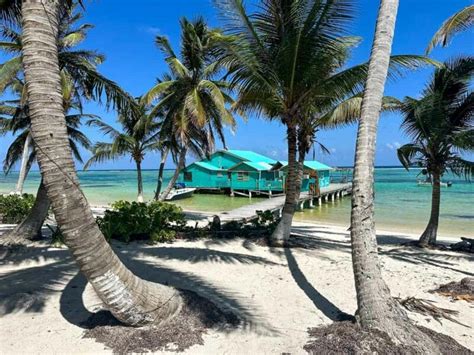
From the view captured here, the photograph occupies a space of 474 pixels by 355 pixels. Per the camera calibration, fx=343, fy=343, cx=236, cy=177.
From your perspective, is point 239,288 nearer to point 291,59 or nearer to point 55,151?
point 55,151

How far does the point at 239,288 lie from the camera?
5.58m

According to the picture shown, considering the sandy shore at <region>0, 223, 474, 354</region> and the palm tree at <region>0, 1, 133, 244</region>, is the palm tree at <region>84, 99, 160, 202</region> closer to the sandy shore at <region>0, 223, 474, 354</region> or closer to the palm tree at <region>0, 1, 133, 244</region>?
the palm tree at <region>0, 1, 133, 244</region>

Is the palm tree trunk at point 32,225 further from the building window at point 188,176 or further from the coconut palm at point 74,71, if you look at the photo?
the building window at point 188,176

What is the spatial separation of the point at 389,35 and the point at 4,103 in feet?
66.8

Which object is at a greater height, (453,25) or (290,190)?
(453,25)

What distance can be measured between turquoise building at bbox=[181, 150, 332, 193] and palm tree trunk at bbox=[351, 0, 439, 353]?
85.4 feet

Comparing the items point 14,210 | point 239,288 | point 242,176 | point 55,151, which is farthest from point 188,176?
point 55,151

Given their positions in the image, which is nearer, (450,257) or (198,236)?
(450,257)

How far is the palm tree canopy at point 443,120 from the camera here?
9.30 metres

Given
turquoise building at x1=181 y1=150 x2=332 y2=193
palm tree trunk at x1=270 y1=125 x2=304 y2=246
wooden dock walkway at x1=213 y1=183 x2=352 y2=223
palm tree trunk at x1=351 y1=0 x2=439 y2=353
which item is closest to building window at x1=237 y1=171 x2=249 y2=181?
turquoise building at x1=181 y1=150 x2=332 y2=193

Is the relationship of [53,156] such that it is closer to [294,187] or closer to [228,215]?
[294,187]

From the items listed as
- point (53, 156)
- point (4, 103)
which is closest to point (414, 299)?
point (53, 156)

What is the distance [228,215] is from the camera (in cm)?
1725

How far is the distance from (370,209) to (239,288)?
2.58 metres
